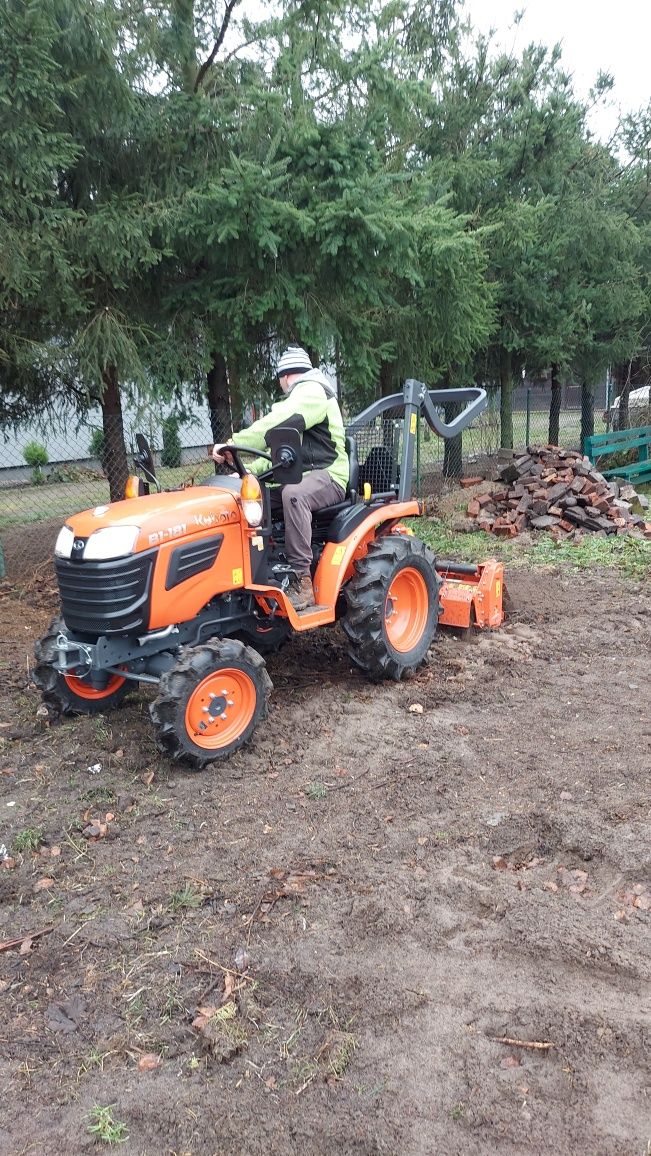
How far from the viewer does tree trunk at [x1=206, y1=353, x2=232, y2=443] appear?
9.35 m

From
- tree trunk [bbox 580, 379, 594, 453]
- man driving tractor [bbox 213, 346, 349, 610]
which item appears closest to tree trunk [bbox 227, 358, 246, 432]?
man driving tractor [bbox 213, 346, 349, 610]

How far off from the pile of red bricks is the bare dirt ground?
550 cm

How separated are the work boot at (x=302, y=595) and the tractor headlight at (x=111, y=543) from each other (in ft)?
3.76

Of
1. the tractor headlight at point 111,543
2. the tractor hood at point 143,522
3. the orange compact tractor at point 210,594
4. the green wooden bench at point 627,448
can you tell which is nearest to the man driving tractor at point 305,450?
the orange compact tractor at point 210,594

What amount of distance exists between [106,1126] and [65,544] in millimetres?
2809

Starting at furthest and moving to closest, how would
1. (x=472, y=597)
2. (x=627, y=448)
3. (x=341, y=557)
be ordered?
1. (x=627, y=448)
2. (x=472, y=597)
3. (x=341, y=557)

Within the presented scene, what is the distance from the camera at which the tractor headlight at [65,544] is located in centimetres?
446

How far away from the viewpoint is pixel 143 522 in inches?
173

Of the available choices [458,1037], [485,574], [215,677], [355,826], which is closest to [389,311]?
[485,574]

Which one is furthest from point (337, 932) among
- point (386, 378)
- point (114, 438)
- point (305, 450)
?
point (386, 378)

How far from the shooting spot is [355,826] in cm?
394

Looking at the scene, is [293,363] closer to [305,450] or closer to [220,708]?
[305,450]

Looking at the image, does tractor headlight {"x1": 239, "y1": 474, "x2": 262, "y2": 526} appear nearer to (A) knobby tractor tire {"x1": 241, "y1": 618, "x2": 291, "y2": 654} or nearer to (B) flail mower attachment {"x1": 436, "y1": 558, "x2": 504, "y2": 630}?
(A) knobby tractor tire {"x1": 241, "y1": 618, "x2": 291, "y2": 654}

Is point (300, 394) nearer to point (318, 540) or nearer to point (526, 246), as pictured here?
point (318, 540)
